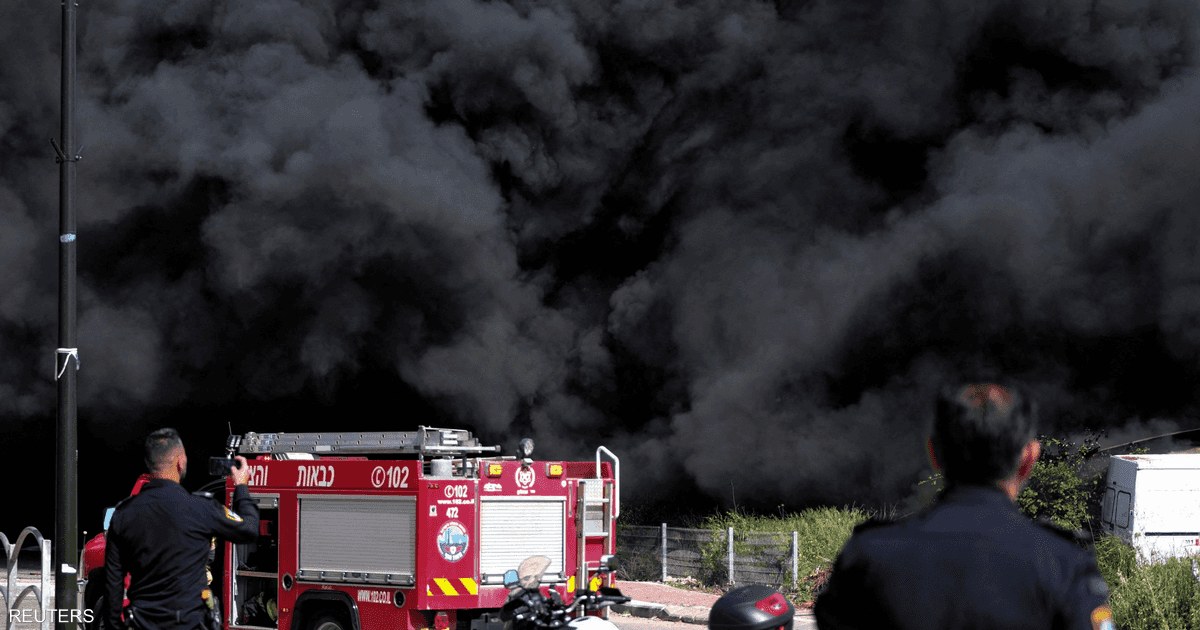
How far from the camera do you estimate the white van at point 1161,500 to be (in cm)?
1630

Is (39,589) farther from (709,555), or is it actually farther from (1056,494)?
(1056,494)

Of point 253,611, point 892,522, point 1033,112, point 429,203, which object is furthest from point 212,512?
point 1033,112

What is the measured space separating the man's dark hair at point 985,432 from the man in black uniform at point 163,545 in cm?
374

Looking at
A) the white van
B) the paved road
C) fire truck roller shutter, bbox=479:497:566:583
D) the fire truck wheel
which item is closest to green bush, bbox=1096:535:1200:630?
the paved road

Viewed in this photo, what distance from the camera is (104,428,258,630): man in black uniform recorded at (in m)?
5.04

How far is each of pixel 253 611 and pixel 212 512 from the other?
5.69 meters

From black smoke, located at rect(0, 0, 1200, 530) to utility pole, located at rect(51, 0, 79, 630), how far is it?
9229mm

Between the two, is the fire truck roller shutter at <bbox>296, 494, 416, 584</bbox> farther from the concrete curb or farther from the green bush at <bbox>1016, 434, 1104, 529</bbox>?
the green bush at <bbox>1016, 434, 1104, 529</bbox>

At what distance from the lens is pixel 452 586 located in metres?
9.50

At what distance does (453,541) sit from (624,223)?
14.1 m

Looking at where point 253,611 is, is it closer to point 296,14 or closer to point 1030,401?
point 1030,401

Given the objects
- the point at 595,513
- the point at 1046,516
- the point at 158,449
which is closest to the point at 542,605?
the point at 158,449

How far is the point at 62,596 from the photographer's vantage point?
358 inches

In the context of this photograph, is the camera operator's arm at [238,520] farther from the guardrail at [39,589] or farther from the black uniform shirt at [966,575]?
the guardrail at [39,589]
